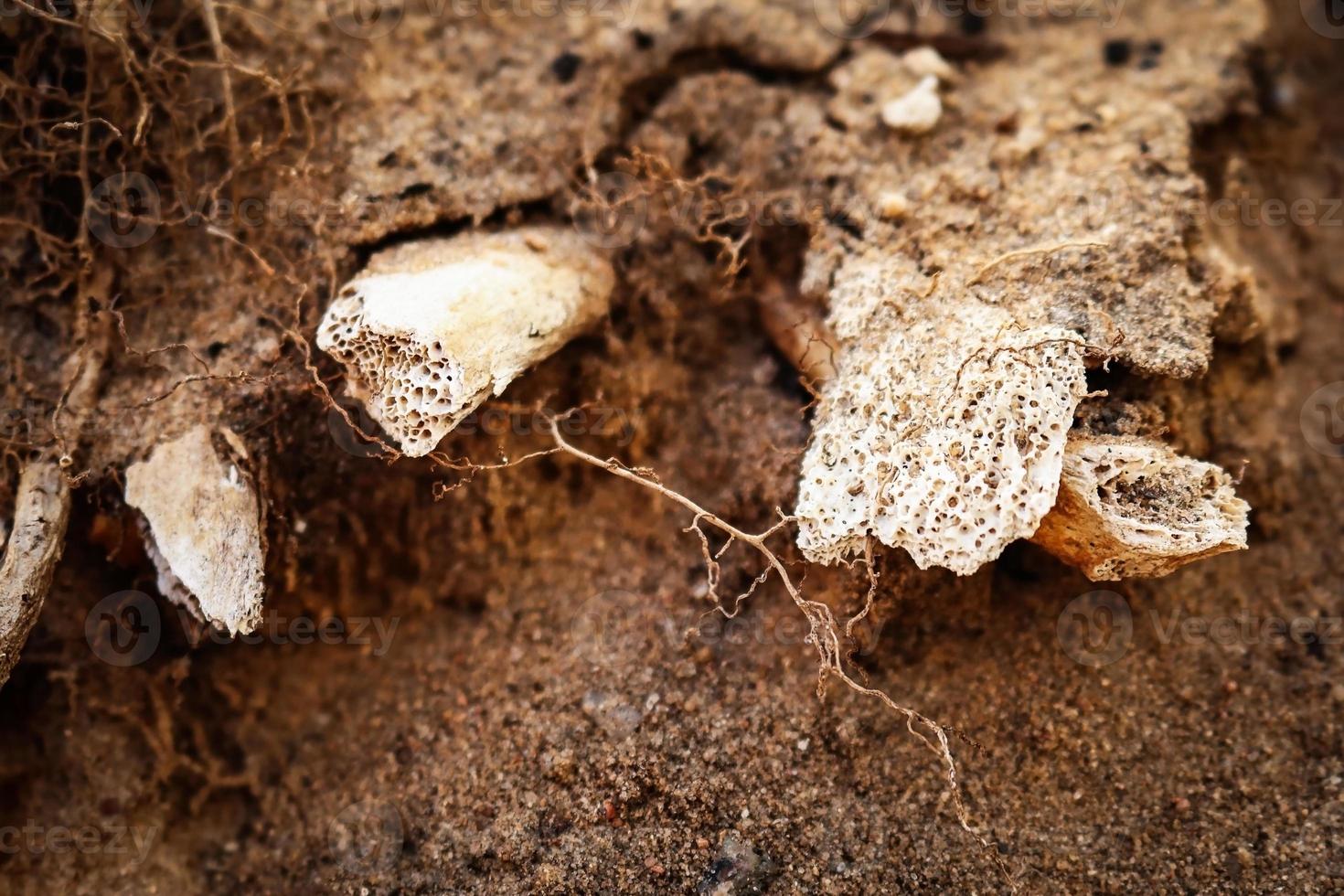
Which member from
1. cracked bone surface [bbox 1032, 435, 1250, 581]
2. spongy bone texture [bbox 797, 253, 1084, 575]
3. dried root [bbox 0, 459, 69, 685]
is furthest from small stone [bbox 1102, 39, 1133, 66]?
dried root [bbox 0, 459, 69, 685]

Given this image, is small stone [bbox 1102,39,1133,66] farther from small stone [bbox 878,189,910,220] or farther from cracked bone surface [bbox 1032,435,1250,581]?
cracked bone surface [bbox 1032,435,1250,581]

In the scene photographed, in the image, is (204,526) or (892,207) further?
(892,207)

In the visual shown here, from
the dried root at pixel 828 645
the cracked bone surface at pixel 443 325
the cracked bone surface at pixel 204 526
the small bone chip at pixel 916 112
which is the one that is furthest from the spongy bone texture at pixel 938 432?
the cracked bone surface at pixel 204 526

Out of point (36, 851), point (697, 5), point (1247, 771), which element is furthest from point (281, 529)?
point (1247, 771)

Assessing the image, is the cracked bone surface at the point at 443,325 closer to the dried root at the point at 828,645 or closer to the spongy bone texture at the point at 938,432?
the dried root at the point at 828,645

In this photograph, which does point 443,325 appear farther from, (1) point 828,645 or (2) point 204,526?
(1) point 828,645

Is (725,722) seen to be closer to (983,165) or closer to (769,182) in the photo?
(769,182)

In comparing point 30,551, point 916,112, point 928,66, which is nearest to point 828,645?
point 916,112
